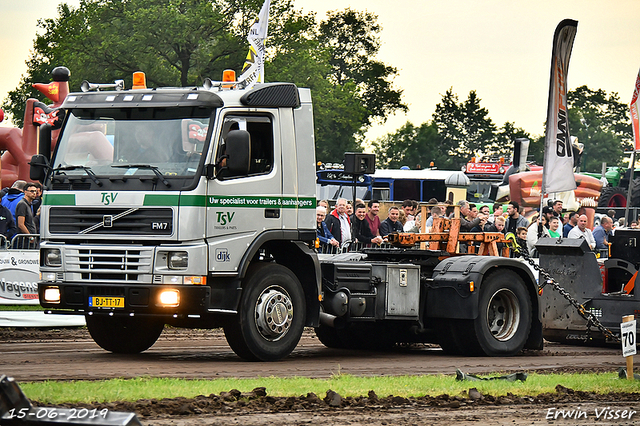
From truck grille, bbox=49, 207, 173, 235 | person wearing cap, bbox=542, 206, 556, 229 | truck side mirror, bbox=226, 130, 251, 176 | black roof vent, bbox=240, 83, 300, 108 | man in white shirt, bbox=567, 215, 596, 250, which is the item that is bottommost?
truck grille, bbox=49, 207, 173, 235

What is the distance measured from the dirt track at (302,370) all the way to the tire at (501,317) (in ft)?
0.73

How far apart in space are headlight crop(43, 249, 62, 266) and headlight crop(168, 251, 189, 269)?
1326 mm

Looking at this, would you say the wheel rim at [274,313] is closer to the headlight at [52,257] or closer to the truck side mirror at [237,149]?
the truck side mirror at [237,149]

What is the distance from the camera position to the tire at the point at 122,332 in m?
12.5

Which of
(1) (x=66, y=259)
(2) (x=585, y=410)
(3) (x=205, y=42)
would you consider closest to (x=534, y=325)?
(2) (x=585, y=410)

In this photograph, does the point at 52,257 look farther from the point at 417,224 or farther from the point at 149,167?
the point at 417,224

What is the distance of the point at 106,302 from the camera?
11.2 metres

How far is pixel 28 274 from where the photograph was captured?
687 inches

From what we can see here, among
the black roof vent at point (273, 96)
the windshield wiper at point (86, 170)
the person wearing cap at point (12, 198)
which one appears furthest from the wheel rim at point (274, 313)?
the person wearing cap at point (12, 198)

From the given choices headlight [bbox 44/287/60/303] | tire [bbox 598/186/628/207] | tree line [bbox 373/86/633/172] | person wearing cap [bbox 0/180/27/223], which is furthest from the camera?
tree line [bbox 373/86/633/172]

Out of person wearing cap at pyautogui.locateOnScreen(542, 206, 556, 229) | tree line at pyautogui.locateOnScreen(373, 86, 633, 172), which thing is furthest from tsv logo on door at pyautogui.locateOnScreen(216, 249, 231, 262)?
tree line at pyautogui.locateOnScreen(373, 86, 633, 172)

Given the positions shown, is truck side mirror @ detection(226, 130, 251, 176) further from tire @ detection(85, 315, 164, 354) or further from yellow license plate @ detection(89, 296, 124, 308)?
tire @ detection(85, 315, 164, 354)

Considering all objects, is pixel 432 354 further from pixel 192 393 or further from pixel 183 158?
pixel 192 393

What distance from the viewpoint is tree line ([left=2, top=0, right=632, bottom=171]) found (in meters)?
58.1
